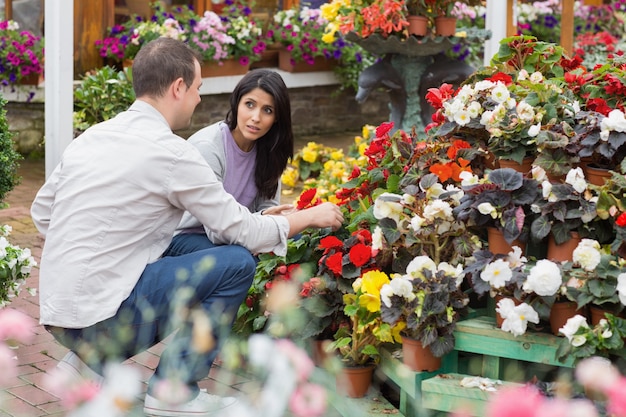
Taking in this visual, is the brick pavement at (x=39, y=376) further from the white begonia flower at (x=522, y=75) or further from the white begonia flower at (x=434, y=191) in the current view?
the white begonia flower at (x=522, y=75)

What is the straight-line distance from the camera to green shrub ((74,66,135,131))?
744 cm

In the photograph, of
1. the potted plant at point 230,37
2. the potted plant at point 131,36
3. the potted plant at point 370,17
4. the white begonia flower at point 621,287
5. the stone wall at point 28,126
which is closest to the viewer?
the white begonia flower at point 621,287

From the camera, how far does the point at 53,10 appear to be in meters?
6.01

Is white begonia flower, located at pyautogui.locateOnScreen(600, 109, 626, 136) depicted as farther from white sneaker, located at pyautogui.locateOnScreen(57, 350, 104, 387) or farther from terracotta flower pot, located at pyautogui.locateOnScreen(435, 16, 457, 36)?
terracotta flower pot, located at pyautogui.locateOnScreen(435, 16, 457, 36)

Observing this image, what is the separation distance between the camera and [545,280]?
316cm

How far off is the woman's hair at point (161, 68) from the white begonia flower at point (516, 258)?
1194mm

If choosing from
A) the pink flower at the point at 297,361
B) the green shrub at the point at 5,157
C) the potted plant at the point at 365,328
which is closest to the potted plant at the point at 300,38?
the green shrub at the point at 5,157

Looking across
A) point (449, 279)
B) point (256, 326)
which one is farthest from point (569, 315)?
point (256, 326)

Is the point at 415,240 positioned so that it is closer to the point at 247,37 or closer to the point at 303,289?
the point at 303,289

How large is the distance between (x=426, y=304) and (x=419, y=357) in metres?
0.18

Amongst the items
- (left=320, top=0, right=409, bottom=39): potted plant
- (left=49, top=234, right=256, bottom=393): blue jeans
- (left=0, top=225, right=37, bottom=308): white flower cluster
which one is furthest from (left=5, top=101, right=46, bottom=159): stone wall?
(left=49, top=234, right=256, bottom=393): blue jeans

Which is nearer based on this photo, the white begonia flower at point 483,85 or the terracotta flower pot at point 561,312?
the terracotta flower pot at point 561,312

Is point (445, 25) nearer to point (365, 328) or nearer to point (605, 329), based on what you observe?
point (365, 328)

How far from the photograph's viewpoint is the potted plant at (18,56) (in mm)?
8266
